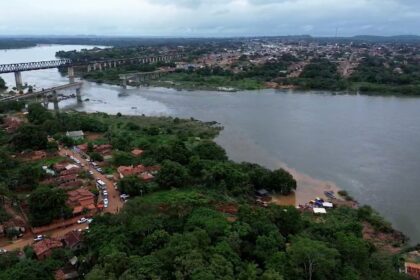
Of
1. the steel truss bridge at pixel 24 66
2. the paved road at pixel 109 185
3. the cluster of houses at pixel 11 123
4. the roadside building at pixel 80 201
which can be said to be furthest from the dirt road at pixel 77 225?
the steel truss bridge at pixel 24 66

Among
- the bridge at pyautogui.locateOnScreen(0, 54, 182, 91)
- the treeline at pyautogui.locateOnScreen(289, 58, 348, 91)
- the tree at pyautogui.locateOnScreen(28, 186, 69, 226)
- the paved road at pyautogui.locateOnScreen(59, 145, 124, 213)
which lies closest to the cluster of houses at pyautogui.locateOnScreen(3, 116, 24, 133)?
the paved road at pyautogui.locateOnScreen(59, 145, 124, 213)

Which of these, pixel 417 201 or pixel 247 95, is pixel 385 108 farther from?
pixel 417 201

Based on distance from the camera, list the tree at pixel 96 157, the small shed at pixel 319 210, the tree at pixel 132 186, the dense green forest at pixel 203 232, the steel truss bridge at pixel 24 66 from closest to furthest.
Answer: the dense green forest at pixel 203 232 < the small shed at pixel 319 210 < the tree at pixel 132 186 < the tree at pixel 96 157 < the steel truss bridge at pixel 24 66

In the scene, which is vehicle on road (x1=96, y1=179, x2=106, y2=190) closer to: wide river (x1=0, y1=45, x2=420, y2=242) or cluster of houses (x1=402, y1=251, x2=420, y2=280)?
wide river (x1=0, y1=45, x2=420, y2=242)

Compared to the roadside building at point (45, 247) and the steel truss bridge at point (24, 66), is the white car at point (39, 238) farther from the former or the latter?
the steel truss bridge at point (24, 66)

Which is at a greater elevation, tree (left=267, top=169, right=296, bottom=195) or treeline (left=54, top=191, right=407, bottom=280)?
treeline (left=54, top=191, right=407, bottom=280)

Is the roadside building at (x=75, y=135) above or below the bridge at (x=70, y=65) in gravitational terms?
below
